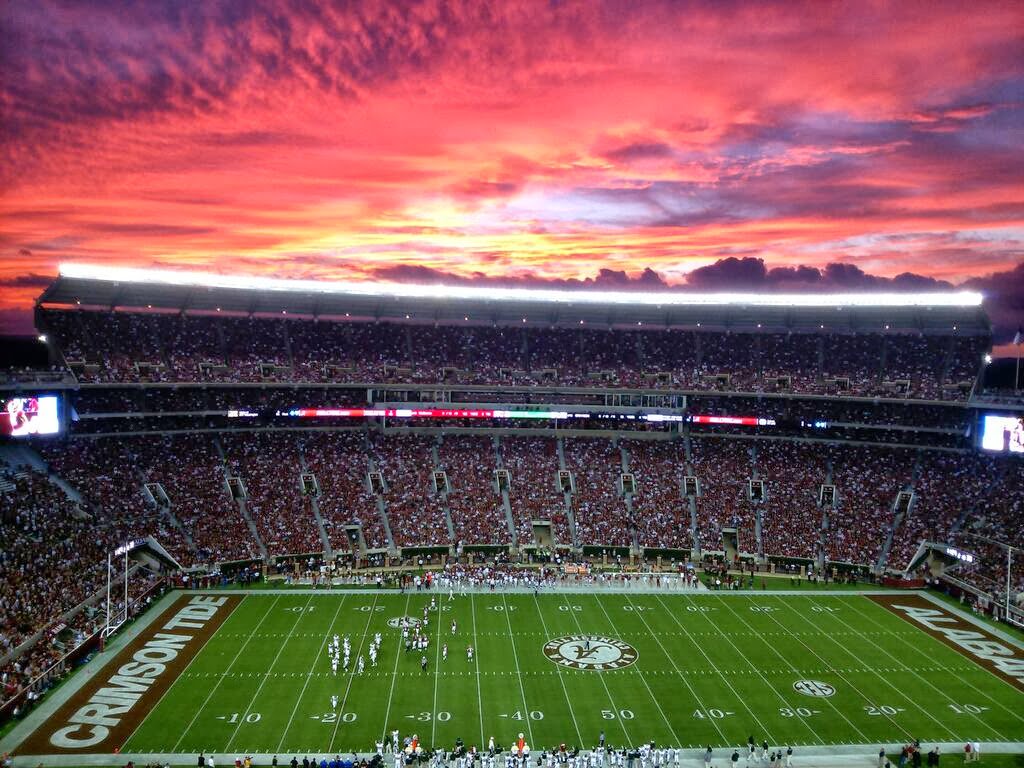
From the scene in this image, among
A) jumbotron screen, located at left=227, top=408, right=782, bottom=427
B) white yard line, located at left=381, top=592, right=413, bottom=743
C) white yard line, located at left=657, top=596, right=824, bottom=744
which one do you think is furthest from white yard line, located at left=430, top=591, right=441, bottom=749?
jumbotron screen, located at left=227, top=408, right=782, bottom=427

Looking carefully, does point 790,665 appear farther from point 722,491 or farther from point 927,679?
point 722,491

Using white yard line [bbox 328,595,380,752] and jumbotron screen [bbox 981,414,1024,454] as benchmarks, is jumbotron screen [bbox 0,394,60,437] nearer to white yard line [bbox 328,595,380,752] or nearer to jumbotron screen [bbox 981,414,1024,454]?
white yard line [bbox 328,595,380,752]

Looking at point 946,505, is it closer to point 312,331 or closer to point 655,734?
point 655,734


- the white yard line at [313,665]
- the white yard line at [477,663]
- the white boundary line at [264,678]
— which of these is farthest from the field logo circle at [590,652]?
the white boundary line at [264,678]

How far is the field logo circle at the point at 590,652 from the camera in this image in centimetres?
3180

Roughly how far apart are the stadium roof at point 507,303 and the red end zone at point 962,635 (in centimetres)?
2208

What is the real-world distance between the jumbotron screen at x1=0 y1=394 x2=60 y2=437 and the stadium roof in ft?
34.5

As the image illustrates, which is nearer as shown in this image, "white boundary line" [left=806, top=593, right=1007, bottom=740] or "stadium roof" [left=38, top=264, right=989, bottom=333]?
"white boundary line" [left=806, top=593, right=1007, bottom=740]

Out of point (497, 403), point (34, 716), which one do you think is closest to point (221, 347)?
point (497, 403)

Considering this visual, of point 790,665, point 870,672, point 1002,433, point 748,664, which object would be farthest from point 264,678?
point 1002,433

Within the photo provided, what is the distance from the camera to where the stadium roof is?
171 ft

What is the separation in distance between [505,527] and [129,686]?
23.7 m

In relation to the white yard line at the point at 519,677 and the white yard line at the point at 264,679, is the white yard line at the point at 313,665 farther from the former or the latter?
the white yard line at the point at 519,677

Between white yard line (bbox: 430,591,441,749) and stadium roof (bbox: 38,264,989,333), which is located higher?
stadium roof (bbox: 38,264,989,333)
